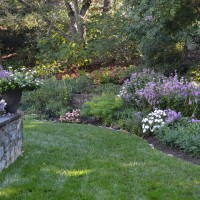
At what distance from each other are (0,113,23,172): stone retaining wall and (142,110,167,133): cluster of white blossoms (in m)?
2.57

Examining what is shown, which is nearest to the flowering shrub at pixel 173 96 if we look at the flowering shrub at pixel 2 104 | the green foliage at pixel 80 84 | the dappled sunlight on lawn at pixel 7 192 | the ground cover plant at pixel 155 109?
the ground cover plant at pixel 155 109

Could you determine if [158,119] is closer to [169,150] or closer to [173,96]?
[173,96]

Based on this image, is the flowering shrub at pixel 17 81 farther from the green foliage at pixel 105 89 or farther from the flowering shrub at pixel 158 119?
the green foliage at pixel 105 89

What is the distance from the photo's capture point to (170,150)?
5.55 metres

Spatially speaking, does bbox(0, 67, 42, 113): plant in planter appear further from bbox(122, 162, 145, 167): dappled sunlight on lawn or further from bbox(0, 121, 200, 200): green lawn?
bbox(122, 162, 145, 167): dappled sunlight on lawn

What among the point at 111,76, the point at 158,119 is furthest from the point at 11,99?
the point at 111,76

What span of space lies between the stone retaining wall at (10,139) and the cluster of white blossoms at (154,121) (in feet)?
8.44

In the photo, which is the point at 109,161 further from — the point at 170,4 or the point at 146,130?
the point at 170,4

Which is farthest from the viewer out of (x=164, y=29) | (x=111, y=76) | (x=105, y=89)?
(x=111, y=76)

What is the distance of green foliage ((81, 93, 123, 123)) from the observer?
7.60m

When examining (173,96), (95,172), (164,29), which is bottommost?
(95,172)

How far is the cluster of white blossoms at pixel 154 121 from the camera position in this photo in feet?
20.6

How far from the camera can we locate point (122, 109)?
7.70m

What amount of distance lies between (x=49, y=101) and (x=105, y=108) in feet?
7.51
